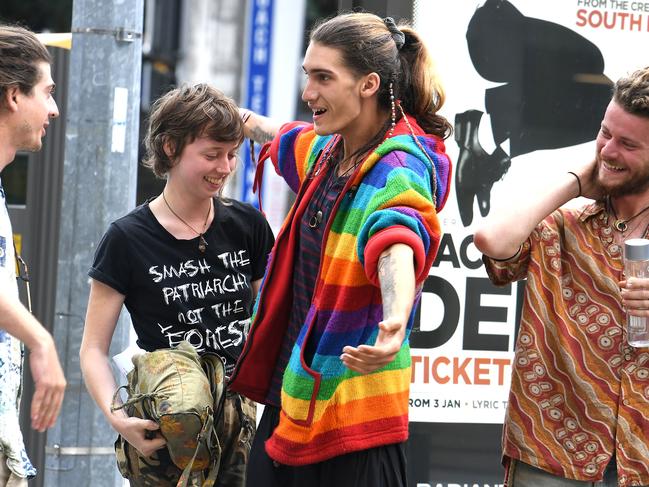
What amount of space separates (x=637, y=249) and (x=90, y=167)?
2.03 meters

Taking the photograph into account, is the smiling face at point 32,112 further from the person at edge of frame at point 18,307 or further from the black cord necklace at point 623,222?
the black cord necklace at point 623,222

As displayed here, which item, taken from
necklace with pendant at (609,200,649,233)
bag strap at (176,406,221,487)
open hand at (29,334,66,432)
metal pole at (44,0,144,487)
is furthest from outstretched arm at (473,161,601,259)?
metal pole at (44,0,144,487)

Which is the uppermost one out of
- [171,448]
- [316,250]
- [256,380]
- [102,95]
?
[102,95]

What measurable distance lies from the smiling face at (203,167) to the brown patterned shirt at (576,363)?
85cm

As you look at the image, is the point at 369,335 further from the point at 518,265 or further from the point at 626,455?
the point at 626,455

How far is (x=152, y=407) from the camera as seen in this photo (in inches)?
124

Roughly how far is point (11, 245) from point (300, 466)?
0.98 meters

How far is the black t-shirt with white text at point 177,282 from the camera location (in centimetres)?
333

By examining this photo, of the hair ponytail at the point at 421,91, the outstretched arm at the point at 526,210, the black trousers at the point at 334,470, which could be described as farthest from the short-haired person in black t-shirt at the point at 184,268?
the outstretched arm at the point at 526,210

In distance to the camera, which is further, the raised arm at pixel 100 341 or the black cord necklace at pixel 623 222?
the raised arm at pixel 100 341

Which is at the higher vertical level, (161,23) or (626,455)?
(161,23)

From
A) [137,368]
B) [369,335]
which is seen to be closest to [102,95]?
[137,368]

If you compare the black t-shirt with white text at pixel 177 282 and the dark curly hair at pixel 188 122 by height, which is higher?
the dark curly hair at pixel 188 122

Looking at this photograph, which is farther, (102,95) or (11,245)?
(102,95)
